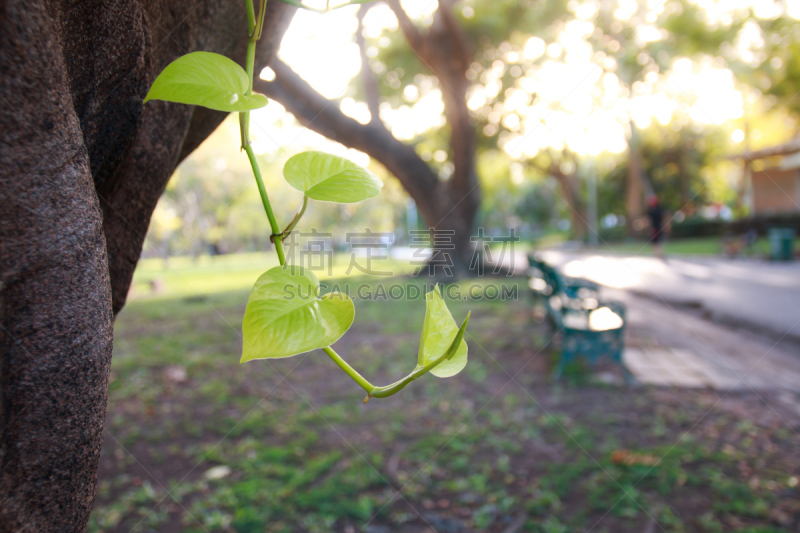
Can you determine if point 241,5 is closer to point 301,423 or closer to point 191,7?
point 191,7

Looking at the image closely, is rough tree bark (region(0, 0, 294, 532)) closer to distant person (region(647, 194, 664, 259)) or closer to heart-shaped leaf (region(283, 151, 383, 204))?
heart-shaped leaf (region(283, 151, 383, 204))

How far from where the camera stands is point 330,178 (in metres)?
0.44

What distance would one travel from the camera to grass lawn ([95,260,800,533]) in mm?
2408

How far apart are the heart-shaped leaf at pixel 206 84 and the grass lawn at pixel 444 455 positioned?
2467mm

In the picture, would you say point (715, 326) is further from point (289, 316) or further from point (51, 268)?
point (51, 268)

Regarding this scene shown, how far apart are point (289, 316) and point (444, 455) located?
118 inches

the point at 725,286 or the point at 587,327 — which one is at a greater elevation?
the point at 587,327

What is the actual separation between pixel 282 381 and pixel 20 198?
15.0ft

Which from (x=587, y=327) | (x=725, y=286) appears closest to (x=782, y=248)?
(x=725, y=286)

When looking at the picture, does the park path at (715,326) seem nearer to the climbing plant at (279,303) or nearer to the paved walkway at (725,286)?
the paved walkway at (725,286)

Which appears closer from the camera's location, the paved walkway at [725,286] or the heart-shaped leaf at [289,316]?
the heart-shaped leaf at [289,316]

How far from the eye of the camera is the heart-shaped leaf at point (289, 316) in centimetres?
34

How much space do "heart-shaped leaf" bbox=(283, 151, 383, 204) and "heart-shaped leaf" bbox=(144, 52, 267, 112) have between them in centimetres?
7

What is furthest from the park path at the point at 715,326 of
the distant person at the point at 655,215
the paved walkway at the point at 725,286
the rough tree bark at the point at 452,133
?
the rough tree bark at the point at 452,133
